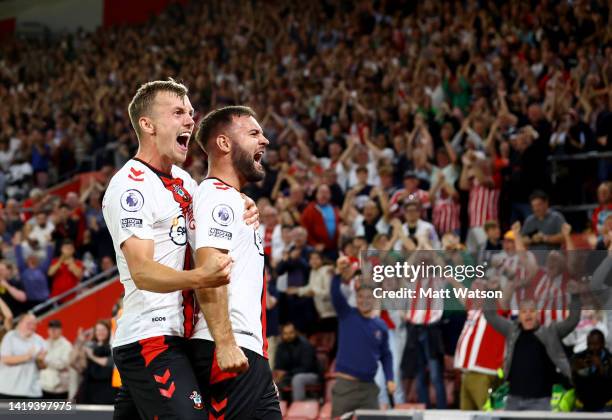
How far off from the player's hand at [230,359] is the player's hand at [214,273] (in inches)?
11.9

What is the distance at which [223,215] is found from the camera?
468 cm

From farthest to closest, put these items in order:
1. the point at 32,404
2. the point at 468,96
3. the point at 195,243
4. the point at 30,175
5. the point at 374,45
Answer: the point at 30,175 < the point at 374,45 < the point at 468,96 < the point at 32,404 < the point at 195,243

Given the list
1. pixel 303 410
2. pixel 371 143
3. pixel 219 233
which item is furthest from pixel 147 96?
pixel 371 143

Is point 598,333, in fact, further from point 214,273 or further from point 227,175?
point 214,273

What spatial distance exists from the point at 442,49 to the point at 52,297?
7.64 m

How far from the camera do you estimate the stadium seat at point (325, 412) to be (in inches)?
446

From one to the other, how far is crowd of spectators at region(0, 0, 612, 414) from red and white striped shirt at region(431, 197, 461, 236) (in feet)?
0.10

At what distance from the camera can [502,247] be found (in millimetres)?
11695

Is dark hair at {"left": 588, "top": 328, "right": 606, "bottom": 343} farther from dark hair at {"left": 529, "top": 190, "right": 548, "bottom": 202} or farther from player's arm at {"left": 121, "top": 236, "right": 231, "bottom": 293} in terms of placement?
player's arm at {"left": 121, "top": 236, "right": 231, "bottom": 293}

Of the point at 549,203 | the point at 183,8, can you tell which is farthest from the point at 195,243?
the point at 183,8

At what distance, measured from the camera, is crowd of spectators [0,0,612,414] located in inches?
488

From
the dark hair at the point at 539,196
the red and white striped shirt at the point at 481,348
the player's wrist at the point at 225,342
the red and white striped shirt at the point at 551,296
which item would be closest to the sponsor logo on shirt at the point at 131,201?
the player's wrist at the point at 225,342

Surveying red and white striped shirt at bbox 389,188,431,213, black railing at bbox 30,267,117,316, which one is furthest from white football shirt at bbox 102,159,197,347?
black railing at bbox 30,267,117,316

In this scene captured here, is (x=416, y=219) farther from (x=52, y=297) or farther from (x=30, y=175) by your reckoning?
(x=30, y=175)
